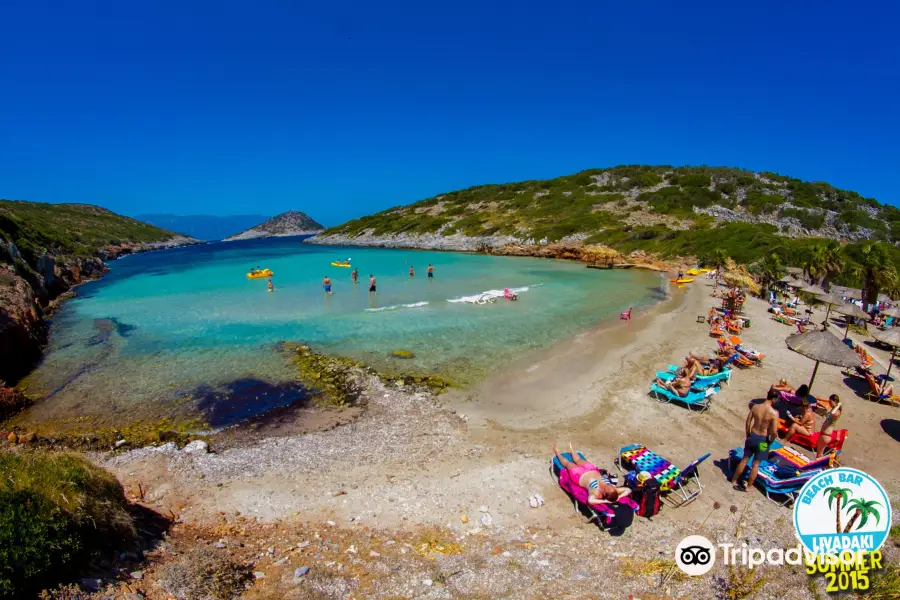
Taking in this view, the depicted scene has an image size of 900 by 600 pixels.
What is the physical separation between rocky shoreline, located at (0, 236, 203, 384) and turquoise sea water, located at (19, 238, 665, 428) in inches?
31.3

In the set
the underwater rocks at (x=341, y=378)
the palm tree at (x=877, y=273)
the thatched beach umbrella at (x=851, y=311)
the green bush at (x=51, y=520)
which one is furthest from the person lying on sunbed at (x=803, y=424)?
the palm tree at (x=877, y=273)

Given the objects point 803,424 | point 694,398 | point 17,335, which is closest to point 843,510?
point 803,424

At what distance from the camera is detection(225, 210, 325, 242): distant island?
172 m

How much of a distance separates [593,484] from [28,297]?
2841 cm

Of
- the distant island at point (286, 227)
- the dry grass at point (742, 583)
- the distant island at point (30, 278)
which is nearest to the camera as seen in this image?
the dry grass at point (742, 583)

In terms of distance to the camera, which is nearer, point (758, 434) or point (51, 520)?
point (51, 520)

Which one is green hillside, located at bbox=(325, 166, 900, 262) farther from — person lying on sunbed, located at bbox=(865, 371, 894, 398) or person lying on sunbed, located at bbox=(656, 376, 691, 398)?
person lying on sunbed, located at bbox=(656, 376, 691, 398)

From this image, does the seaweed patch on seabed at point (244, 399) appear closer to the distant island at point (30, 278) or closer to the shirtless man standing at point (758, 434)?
the distant island at point (30, 278)

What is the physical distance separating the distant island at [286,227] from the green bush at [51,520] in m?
177

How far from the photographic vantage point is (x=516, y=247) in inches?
2411

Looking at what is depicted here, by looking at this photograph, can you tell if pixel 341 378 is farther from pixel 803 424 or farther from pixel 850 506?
pixel 803 424

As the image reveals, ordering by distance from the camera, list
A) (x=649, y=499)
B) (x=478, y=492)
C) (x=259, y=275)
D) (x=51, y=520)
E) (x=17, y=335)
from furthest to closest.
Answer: (x=259, y=275), (x=17, y=335), (x=478, y=492), (x=649, y=499), (x=51, y=520)

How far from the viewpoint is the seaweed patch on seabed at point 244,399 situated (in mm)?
11117

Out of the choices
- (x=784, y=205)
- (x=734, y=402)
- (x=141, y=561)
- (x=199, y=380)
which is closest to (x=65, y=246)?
(x=199, y=380)
